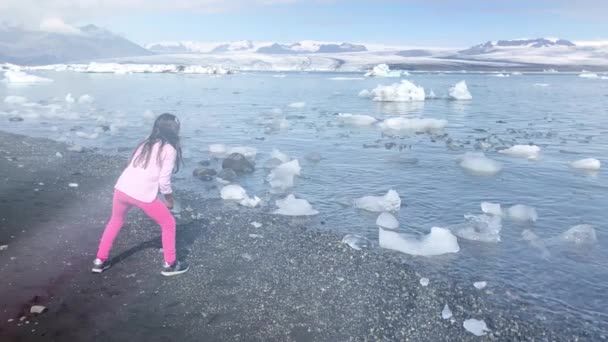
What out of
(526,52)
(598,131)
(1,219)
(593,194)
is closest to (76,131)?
(1,219)

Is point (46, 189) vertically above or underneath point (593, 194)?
above

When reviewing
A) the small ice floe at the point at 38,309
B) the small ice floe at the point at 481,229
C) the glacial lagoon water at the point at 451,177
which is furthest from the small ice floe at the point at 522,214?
the small ice floe at the point at 38,309

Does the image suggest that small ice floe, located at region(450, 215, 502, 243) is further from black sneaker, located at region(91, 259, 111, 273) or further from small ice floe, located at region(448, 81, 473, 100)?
small ice floe, located at region(448, 81, 473, 100)

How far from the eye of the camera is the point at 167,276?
4.78 metres

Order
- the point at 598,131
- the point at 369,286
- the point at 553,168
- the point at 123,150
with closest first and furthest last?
the point at 369,286 < the point at 553,168 < the point at 123,150 < the point at 598,131

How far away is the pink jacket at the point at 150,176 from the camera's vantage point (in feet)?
14.5

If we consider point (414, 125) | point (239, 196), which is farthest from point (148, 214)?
point (414, 125)

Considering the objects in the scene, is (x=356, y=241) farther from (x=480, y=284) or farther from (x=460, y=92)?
(x=460, y=92)

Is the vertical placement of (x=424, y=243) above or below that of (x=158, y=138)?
below

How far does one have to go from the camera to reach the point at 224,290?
4.55 metres

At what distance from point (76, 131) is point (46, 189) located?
8030mm

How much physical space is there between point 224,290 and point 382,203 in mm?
3653

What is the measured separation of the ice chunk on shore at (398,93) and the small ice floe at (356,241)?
76.4 ft

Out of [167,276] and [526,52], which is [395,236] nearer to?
[167,276]
